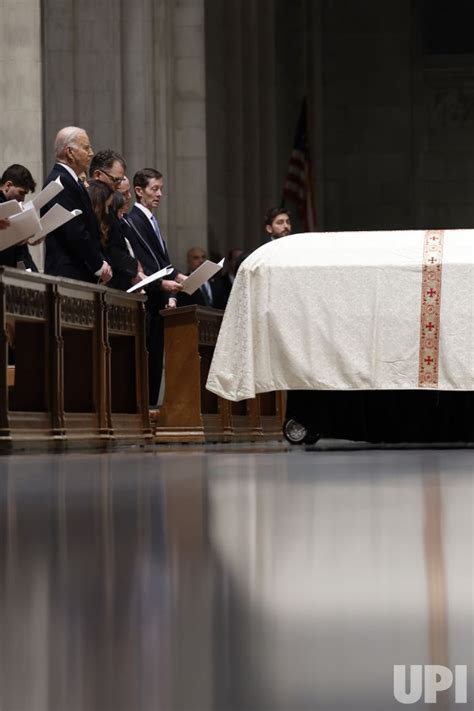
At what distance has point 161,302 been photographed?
380 inches

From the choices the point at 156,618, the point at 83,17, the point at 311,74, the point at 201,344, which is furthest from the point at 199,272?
the point at 311,74

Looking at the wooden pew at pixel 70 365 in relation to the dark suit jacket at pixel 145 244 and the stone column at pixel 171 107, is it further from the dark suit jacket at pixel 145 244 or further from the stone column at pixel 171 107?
the stone column at pixel 171 107

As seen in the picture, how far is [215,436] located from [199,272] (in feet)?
3.52

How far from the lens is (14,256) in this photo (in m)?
8.42

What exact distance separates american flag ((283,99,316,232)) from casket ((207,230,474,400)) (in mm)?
12377

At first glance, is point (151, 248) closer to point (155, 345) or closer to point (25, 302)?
point (155, 345)

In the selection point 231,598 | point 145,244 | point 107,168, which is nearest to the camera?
point 231,598

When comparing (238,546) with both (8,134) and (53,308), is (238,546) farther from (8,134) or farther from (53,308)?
(8,134)

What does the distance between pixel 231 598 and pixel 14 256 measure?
22.6ft

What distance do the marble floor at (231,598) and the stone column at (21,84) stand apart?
6686 millimetres

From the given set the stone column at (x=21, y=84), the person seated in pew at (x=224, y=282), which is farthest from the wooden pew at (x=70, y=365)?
the person seated in pew at (x=224, y=282)

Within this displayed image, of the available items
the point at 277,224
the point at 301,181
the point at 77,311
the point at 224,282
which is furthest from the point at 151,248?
the point at 301,181

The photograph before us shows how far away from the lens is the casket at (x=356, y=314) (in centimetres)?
724

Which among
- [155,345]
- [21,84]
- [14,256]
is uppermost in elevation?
[21,84]
